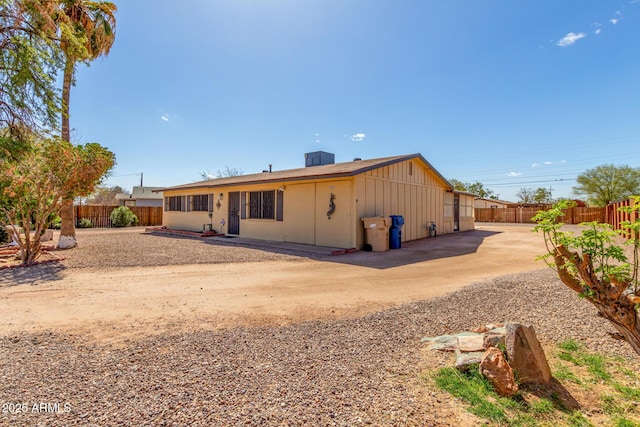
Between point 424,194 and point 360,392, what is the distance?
13149mm

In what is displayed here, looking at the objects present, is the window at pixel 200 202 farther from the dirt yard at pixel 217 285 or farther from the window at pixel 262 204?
the dirt yard at pixel 217 285

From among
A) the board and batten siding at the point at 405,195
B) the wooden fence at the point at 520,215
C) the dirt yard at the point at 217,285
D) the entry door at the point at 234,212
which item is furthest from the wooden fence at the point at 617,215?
the entry door at the point at 234,212

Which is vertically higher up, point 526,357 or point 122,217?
point 122,217

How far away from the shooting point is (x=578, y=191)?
32969mm

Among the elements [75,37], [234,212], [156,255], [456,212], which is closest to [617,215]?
[456,212]

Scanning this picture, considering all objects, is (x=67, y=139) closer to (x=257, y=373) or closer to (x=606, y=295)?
(x=257, y=373)

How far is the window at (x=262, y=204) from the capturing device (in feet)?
41.6

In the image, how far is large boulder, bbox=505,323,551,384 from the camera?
2.41m

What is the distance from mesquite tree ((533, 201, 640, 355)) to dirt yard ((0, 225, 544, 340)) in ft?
8.01

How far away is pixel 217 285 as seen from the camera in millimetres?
5699

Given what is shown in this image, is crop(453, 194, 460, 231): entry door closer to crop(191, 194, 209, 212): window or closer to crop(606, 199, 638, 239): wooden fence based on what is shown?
crop(606, 199, 638, 239): wooden fence

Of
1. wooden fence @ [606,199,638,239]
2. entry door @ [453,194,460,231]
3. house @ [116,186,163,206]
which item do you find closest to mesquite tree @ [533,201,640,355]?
wooden fence @ [606,199,638,239]

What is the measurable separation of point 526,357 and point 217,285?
4845mm

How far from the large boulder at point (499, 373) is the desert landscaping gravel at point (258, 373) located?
16.0 inches
